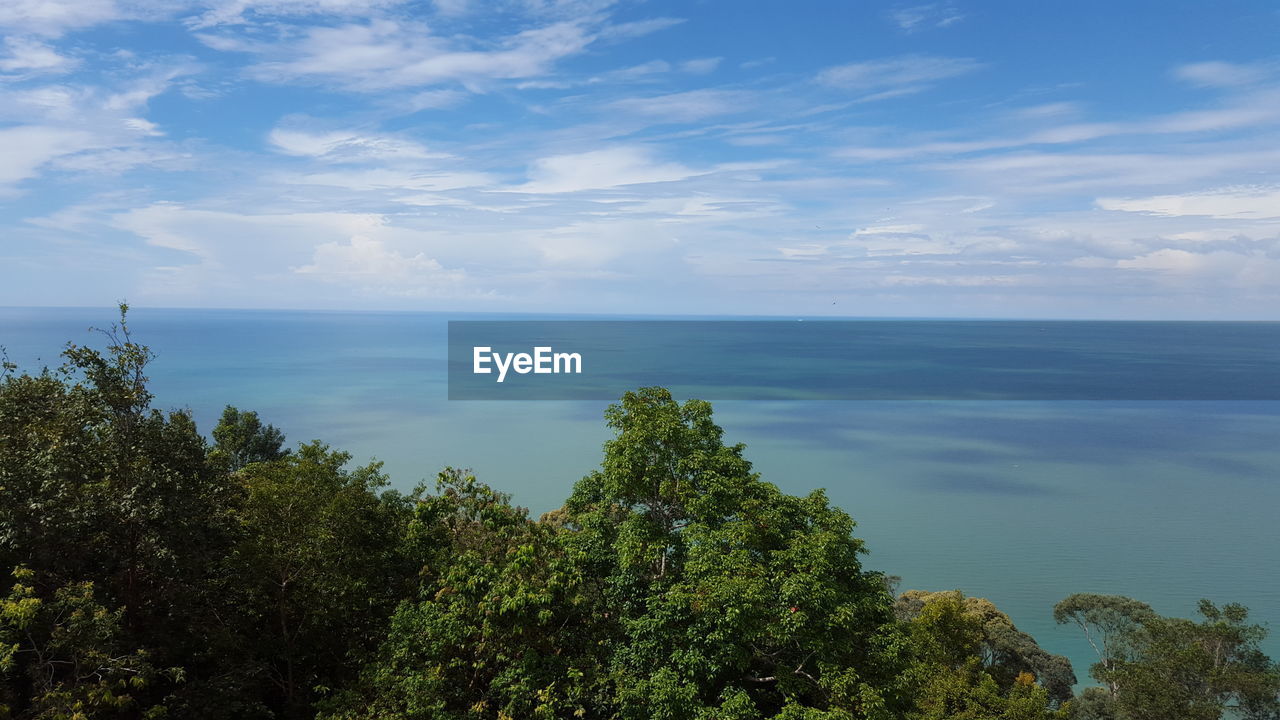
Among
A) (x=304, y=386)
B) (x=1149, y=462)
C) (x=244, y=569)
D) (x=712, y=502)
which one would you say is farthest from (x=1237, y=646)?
(x=304, y=386)

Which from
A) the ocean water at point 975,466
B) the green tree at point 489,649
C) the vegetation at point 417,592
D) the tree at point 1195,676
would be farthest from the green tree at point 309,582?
the ocean water at point 975,466

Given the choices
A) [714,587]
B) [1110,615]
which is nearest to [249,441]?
[714,587]

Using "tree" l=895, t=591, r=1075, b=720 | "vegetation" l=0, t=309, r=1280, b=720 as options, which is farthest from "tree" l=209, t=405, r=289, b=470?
"tree" l=895, t=591, r=1075, b=720

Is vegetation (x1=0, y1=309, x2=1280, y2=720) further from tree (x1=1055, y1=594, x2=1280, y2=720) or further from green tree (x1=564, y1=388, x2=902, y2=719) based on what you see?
tree (x1=1055, y1=594, x2=1280, y2=720)

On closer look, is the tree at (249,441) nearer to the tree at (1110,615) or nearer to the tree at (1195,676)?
the tree at (1195,676)

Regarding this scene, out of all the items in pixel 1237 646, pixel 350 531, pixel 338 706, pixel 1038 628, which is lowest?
pixel 1038 628

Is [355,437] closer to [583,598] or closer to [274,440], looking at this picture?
[274,440]
